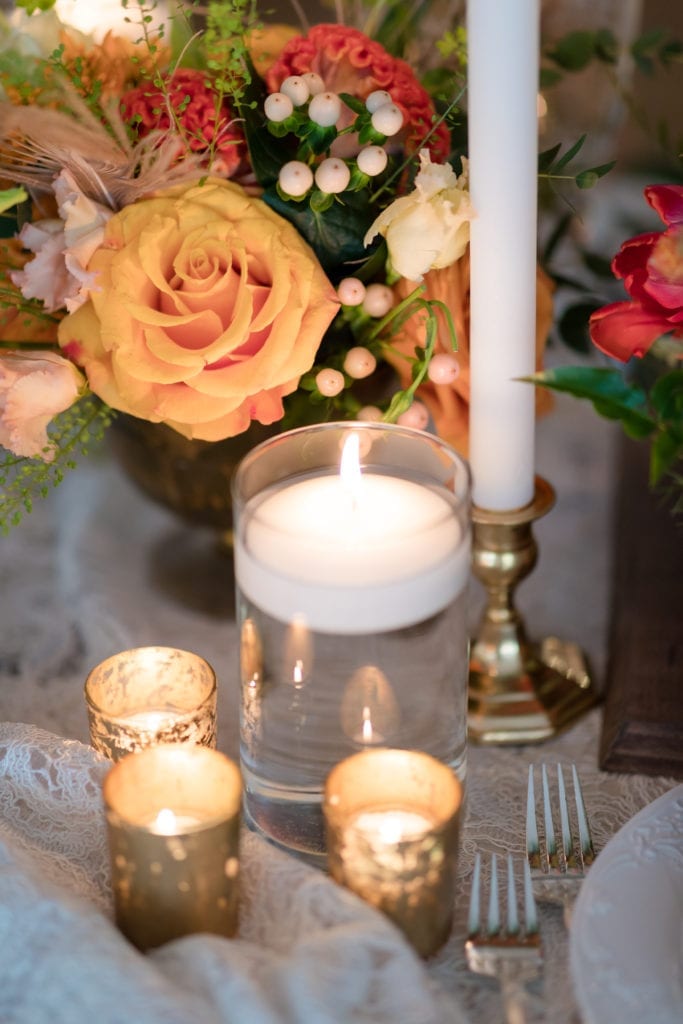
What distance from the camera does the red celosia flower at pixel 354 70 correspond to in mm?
648

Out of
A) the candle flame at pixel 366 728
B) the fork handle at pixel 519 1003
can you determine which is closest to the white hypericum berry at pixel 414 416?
the candle flame at pixel 366 728

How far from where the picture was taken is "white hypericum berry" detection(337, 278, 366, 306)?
64 centimetres

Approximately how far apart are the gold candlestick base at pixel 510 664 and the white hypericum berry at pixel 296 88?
0.24m

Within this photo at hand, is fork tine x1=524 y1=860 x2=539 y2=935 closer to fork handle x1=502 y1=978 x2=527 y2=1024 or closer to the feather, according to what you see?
fork handle x1=502 y1=978 x2=527 y2=1024

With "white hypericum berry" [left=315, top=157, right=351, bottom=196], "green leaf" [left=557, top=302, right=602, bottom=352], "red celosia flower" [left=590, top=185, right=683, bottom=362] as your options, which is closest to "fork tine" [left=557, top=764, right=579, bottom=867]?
"red celosia flower" [left=590, top=185, right=683, bottom=362]

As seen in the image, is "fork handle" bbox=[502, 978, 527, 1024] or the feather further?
the feather

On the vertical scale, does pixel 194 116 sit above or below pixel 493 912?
above

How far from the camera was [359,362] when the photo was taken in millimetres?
661

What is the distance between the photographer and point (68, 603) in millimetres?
833

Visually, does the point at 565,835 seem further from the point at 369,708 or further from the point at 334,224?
the point at 334,224

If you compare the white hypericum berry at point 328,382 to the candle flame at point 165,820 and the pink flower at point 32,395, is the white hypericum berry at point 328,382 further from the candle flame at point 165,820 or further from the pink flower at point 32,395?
the candle flame at point 165,820

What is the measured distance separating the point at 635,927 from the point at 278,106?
419 mm

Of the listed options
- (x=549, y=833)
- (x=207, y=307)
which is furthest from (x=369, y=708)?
(x=207, y=307)

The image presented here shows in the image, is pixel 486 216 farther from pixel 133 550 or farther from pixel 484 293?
pixel 133 550
